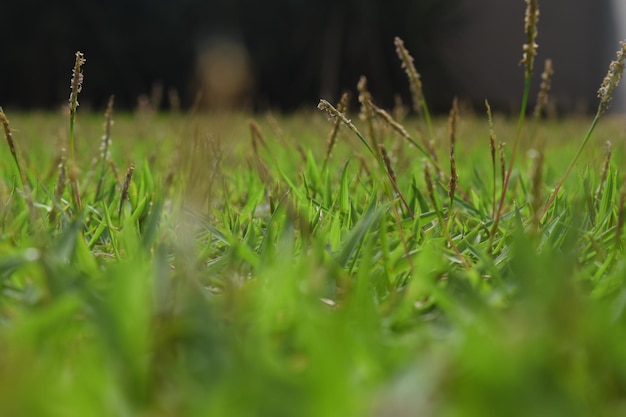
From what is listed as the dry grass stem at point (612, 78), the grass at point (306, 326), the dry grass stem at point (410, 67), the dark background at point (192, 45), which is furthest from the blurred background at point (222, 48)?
the grass at point (306, 326)

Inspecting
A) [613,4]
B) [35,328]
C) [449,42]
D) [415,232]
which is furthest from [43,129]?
[613,4]

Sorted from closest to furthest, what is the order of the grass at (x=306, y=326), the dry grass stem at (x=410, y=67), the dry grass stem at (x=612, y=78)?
the grass at (x=306, y=326), the dry grass stem at (x=612, y=78), the dry grass stem at (x=410, y=67)

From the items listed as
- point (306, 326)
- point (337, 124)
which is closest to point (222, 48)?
point (337, 124)

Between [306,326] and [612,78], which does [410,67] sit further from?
[306,326]

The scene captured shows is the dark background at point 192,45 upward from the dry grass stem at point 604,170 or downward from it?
downward

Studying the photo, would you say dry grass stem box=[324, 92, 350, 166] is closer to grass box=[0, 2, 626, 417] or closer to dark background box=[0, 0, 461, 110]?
grass box=[0, 2, 626, 417]

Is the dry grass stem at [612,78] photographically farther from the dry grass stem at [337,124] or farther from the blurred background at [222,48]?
the blurred background at [222,48]

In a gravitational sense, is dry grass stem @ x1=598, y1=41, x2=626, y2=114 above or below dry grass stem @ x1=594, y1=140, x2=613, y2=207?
above

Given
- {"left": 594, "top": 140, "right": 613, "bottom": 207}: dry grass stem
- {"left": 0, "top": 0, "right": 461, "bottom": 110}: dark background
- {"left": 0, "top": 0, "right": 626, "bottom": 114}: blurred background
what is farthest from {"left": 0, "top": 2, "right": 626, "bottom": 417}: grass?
{"left": 0, "top": 0, "right": 461, "bottom": 110}: dark background

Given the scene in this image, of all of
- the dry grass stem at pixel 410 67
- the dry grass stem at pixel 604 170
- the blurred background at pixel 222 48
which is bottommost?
the blurred background at pixel 222 48
